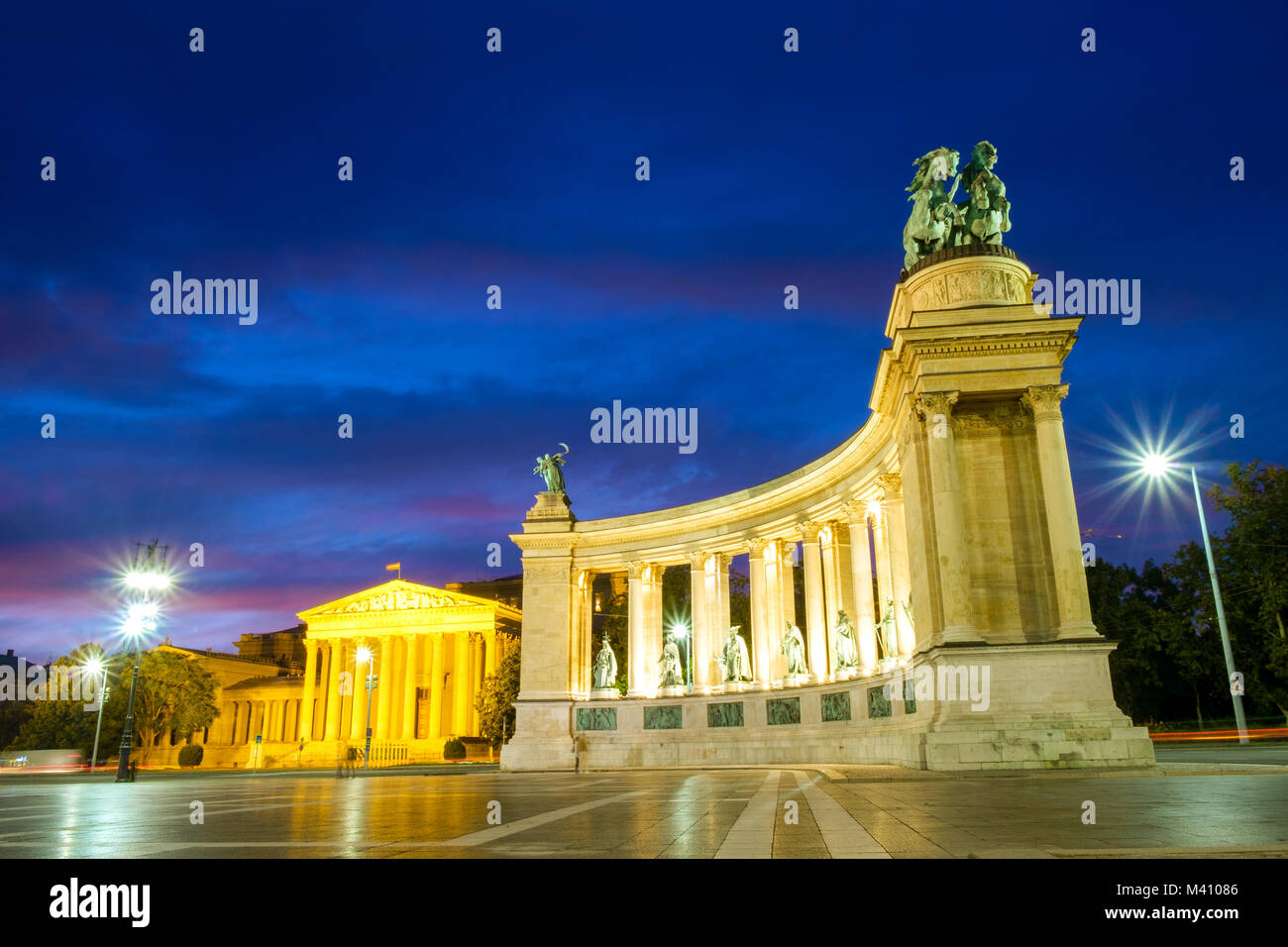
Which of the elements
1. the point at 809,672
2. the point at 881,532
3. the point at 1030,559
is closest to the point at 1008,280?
the point at 1030,559

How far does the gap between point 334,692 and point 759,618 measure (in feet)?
225

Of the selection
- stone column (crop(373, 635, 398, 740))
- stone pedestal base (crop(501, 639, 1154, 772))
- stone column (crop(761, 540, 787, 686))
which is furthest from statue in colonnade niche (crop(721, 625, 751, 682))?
stone column (crop(373, 635, 398, 740))

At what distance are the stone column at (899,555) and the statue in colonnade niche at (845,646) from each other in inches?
213

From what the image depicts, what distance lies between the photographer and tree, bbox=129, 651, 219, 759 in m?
92.6

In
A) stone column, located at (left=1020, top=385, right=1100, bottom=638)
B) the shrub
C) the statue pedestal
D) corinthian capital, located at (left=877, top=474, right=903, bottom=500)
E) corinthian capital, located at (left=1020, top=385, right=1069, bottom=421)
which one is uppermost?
the statue pedestal

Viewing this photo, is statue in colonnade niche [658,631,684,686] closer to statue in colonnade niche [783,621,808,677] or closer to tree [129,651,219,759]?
statue in colonnade niche [783,621,808,677]

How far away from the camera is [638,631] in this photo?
5816 centimetres

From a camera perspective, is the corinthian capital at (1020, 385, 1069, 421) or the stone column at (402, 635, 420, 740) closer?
the corinthian capital at (1020, 385, 1069, 421)

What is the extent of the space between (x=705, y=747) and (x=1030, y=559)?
26586mm

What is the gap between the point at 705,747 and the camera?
50.8 meters

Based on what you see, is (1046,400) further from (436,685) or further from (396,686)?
(396,686)

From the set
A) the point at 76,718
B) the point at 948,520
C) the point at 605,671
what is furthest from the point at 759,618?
the point at 76,718

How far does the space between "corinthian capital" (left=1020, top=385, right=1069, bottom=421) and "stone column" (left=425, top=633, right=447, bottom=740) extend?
77.9 m
